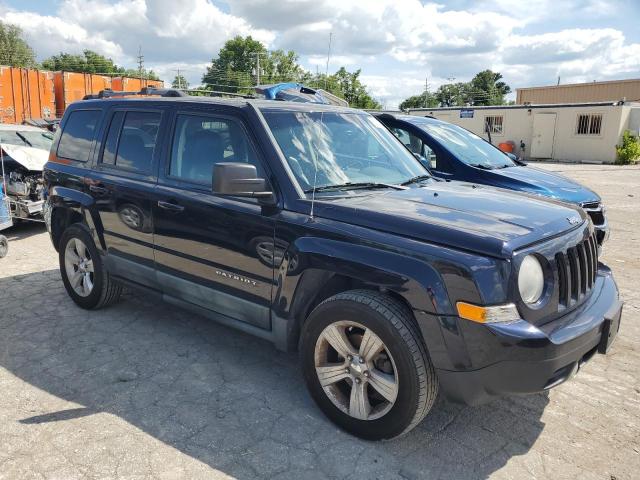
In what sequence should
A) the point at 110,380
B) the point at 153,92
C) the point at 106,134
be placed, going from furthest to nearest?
1. the point at 153,92
2. the point at 106,134
3. the point at 110,380

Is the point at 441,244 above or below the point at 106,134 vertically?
below

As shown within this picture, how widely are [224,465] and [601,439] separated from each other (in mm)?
2146

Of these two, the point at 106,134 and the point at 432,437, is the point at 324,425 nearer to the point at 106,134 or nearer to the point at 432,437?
the point at 432,437

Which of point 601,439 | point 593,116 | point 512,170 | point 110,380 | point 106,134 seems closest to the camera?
point 601,439

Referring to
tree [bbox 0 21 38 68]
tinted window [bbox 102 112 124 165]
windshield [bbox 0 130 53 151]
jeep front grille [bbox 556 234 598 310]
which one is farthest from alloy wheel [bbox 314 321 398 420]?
tree [bbox 0 21 38 68]

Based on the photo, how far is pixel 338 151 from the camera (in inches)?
143

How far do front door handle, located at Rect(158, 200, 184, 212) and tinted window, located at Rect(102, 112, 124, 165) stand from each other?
2.68ft

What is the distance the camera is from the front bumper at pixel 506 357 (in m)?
2.47

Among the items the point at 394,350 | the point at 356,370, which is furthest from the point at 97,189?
the point at 394,350

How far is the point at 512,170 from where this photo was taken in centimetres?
666

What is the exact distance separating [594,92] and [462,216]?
1604 inches

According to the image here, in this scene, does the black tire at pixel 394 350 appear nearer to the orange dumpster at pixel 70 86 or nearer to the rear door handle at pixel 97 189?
the rear door handle at pixel 97 189

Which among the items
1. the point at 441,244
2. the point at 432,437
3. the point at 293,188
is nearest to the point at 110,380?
the point at 293,188

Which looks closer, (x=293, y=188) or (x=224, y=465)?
(x=224, y=465)
